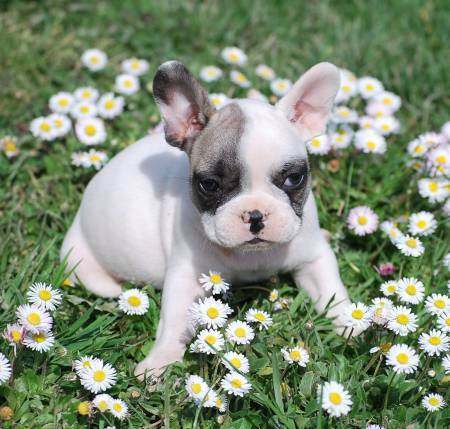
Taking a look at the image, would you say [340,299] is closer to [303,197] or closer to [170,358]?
[303,197]

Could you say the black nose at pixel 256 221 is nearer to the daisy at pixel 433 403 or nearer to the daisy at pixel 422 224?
the daisy at pixel 433 403

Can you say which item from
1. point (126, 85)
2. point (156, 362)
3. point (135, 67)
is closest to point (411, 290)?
point (156, 362)

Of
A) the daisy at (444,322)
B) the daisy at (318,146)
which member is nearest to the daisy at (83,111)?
the daisy at (318,146)

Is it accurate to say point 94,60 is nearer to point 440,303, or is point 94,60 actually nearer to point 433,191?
point 433,191

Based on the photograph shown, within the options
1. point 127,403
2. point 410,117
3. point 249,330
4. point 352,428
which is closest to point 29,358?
point 127,403

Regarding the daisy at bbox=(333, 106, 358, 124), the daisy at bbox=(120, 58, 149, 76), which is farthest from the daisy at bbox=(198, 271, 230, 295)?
the daisy at bbox=(120, 58, 149, 76)

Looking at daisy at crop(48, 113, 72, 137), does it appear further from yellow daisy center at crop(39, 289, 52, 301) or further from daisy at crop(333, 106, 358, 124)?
yellow daisy center at crop(39, 289, 52, 301)
